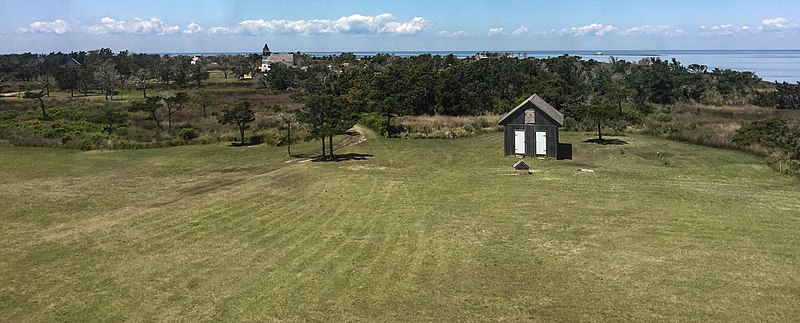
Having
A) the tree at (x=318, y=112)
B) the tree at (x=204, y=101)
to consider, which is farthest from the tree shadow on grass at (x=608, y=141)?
the tree at (x=204, y=101)

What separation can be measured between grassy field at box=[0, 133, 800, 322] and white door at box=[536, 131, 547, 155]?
3.07m

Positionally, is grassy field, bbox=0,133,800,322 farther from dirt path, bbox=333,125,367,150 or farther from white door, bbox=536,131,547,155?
dirt path, bbox=333,125,367,150

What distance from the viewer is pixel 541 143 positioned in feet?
110

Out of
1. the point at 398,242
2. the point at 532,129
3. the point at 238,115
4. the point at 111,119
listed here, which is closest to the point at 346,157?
the point at 238,115

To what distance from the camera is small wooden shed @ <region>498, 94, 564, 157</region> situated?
33.1m

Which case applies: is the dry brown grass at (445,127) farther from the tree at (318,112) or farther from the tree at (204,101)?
the tree at (204,101)

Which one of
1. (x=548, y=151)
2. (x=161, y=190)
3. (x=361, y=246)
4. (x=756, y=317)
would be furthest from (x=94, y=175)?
(x=756, y=317)

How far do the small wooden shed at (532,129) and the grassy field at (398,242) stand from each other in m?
3.07

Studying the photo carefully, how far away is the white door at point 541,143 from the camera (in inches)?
1311

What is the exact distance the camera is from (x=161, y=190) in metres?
25.2

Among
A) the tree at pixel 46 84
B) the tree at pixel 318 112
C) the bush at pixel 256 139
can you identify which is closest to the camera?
the tree at pixel 318 112

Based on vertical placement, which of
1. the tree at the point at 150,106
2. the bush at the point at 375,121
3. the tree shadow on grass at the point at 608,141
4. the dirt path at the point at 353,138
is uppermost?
the tree at the point at 150,106

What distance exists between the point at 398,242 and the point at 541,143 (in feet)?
61.0

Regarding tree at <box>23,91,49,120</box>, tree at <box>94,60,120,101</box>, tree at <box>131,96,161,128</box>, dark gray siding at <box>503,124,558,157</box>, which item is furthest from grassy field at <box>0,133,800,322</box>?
tree at <box>94,60,120,101</box>
